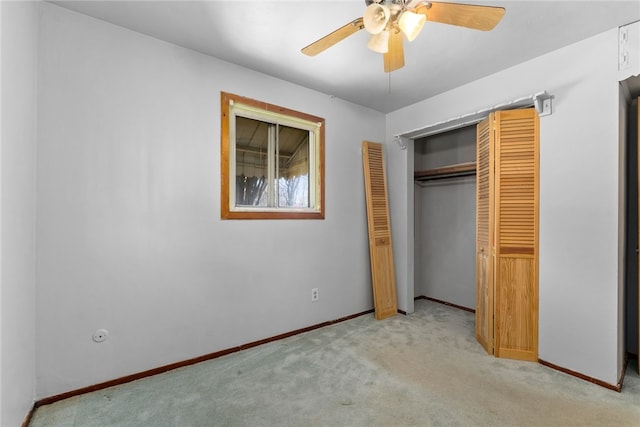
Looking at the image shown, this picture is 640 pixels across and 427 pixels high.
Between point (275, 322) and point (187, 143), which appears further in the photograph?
point (275, 322)

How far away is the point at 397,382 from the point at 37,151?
9.33ft

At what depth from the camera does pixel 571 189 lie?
220cm

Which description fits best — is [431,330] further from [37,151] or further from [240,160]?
[37,151]

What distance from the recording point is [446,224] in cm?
396

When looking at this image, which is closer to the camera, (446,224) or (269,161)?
(269,161)

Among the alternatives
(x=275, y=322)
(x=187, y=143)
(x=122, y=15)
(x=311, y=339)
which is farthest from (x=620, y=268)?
(x=122, y=15)

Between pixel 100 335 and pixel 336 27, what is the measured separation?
271 cm

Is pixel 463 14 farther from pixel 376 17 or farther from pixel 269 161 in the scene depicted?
pixel 269 161

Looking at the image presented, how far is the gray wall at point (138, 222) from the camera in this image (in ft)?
6.08

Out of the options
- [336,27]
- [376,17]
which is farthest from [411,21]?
[336,27]

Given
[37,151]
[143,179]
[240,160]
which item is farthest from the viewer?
[240,160]

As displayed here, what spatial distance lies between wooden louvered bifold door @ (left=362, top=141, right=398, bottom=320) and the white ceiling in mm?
934

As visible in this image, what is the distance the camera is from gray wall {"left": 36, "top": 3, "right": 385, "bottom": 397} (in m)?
Result: 1.85

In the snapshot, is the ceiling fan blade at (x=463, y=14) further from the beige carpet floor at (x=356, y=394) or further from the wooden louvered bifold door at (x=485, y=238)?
the beige carpet floor at (x=356, y=394)
